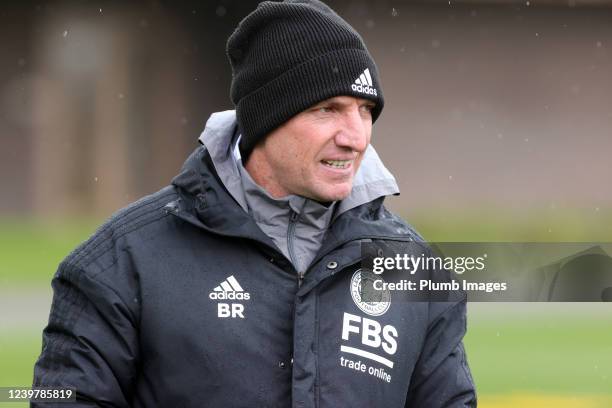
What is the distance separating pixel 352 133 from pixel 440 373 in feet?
1.79

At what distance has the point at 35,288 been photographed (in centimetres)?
826

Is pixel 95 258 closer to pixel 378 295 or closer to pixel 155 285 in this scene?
pixel 155 285

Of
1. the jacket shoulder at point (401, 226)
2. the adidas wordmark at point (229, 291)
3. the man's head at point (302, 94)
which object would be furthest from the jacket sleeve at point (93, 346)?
the jacket shoulder at point (401, 226)

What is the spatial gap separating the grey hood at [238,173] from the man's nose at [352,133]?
0.36 feet

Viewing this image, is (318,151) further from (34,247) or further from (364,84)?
(34,247)

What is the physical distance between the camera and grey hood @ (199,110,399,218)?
213 centimetres

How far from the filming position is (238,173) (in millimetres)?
2154

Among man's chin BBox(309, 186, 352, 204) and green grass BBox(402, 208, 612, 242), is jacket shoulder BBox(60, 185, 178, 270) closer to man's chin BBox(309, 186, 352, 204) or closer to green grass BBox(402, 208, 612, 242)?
man's chin BBox(309, 186, 352, 204)

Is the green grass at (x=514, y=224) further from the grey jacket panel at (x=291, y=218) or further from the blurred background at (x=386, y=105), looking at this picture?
the grey jacket panel at (x=291, y=218)

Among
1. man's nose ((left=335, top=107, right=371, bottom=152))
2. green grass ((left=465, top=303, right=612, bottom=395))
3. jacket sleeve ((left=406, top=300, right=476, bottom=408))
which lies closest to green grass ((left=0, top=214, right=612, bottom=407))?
green grass ((left=465, top=303, right=612, bottom=395))

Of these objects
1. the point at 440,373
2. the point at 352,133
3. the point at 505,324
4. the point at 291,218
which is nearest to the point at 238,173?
the point at 291,218

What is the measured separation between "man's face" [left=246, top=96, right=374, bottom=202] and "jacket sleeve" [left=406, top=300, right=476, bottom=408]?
36 centimetres

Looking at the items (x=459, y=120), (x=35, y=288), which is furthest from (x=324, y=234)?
(x=459, y=120)

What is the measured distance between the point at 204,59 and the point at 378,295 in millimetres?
6877
